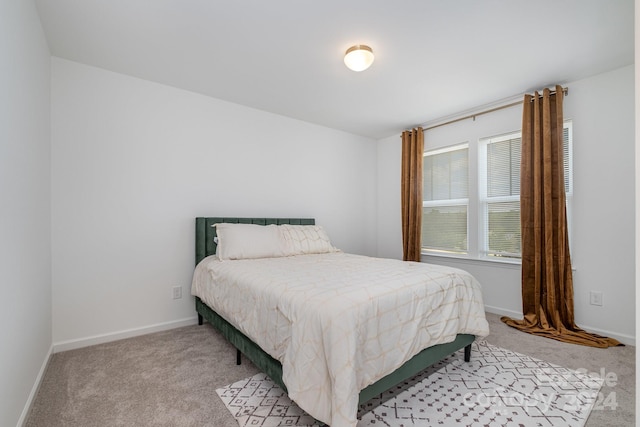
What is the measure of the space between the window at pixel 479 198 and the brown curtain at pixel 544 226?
8.2 inches

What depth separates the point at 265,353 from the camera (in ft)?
5.58

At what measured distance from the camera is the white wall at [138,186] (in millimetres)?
2402

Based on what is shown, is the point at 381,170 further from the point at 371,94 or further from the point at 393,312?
the point at 393,312

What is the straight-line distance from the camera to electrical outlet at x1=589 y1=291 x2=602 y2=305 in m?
2.65

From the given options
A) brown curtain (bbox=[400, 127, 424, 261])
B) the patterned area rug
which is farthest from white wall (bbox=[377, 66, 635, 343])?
brown curtain (bbox=[400, 127, 424, 261])

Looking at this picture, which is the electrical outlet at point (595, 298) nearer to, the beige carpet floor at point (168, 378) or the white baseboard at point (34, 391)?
the beige carpet floor at point (168, 378)

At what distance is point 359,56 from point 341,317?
6.25ft

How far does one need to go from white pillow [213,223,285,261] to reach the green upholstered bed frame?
0.18 metres

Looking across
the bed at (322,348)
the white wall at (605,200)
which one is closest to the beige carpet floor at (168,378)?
the bed at (322,348)

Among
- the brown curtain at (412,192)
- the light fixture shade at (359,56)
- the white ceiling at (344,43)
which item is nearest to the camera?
the white ceiling at (344,43)

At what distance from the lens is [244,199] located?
11.1 feet

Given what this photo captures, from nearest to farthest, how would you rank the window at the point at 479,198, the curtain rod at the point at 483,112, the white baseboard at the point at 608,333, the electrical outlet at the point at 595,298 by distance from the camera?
the white baseboard at the point at 608,333, the electrical outlet at the point at 595,298, the curtain rod at the point at 483,112, the window at the point at 479,198

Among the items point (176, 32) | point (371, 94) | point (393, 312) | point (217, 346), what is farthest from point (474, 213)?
point (176, 32)

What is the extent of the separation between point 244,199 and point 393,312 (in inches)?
93.7
